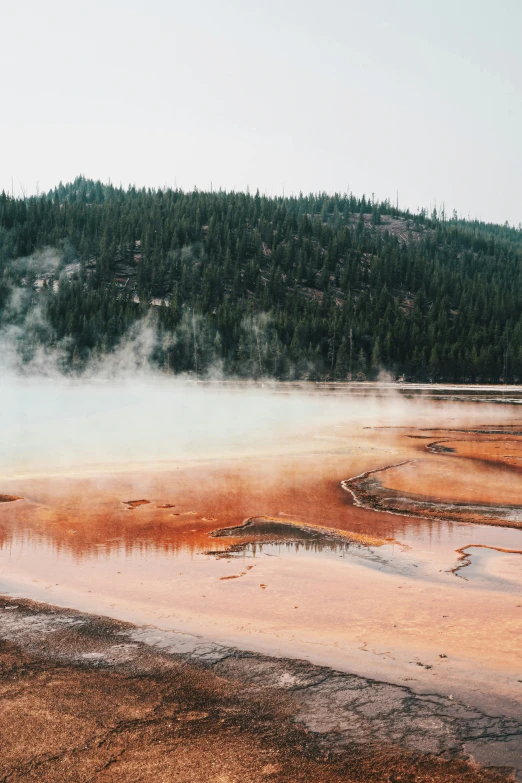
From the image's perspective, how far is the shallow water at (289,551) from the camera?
821 centimetres

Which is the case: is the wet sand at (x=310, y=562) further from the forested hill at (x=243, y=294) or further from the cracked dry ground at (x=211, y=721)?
the forested hill at (x=243, y=294)

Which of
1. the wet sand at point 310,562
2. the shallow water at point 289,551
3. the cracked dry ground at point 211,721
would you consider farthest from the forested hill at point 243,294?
the cracked dry ground at point 211,721

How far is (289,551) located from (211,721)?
6.28 meters

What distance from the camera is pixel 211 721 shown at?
612 cm

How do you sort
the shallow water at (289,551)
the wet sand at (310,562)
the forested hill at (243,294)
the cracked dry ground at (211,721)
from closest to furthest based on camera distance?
the cracked dry ground at (211,721) < the wet sand at (310,562) < the shallow water at (289,551) < the forested hill at (243,294)

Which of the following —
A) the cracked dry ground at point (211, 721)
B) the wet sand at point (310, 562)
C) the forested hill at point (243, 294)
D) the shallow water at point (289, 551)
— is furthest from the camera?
the forested hill at point (243, 294)

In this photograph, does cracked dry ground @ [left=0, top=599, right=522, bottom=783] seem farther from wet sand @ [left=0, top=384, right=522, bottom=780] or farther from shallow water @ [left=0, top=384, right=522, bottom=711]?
shallow water @ [left=0, top=384, right=522, bottom=711]

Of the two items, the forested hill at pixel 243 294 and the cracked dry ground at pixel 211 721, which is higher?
the forested hill at pixel 243 294

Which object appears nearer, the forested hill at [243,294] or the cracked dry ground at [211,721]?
the cracked dry ground at [211,721]

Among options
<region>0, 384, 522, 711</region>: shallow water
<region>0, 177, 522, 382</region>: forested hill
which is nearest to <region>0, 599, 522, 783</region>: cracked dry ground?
<region>0, 384, 522, 711</region>: shallow water

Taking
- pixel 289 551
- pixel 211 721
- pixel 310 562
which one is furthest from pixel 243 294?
pixel 211 721

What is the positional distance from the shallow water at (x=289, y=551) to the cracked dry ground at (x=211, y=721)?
2.00 ft

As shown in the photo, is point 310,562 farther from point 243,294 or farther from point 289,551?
point 243,294

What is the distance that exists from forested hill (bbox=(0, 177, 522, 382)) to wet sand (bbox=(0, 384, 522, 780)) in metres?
80.0
